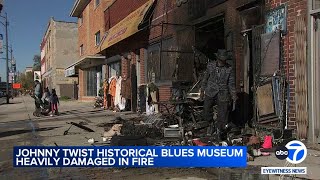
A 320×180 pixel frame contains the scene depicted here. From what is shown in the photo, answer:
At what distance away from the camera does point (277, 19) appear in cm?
834

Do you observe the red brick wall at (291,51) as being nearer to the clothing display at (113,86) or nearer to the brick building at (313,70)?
the brick building at (313,70)

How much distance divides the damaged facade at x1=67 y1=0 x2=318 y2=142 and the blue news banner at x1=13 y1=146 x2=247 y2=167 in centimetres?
286

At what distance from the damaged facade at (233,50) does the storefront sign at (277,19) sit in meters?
0.02

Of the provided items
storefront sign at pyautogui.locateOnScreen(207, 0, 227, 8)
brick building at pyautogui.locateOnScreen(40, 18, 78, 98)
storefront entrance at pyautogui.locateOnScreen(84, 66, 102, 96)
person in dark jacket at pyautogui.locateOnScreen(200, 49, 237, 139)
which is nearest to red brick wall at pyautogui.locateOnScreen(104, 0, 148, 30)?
storefront sign at pyautogui.locateOnScreen(207, 0, 227, 8)

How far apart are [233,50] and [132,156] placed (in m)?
5.38

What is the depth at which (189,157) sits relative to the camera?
5.47 metres

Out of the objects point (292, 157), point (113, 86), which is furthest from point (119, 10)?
point (292, 157)

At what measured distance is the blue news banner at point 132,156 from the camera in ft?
17.7

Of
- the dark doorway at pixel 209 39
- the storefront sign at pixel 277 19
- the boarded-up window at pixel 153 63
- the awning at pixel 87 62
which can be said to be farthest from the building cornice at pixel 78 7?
the storefront sign at pixel 277 19

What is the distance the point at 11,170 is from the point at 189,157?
3.51 m

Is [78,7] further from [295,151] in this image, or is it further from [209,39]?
[295,151]

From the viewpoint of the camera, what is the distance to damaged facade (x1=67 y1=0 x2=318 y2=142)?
7.97 meters

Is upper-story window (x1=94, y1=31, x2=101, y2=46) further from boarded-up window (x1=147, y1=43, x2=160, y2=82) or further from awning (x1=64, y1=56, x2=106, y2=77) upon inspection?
boarded-up window (x1=147, y1=43, x2=160, y2=82)

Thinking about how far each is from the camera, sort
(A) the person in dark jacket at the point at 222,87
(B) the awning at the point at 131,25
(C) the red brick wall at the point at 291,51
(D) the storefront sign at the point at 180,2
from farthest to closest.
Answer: (B) the awning at the point at 131,25, (D) the storefront sign at the point at 180,2, (A) the person in dark jacket at the point at 222,87, (C) the red brick wall at the point at 291,51
